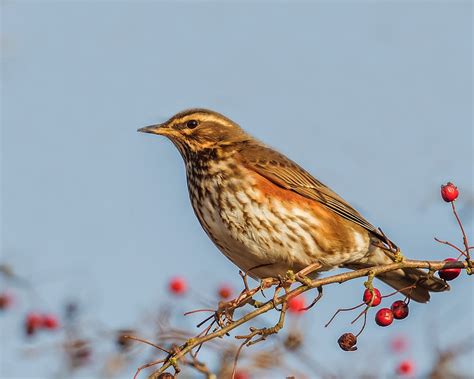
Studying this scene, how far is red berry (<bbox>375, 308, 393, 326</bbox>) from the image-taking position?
13.9 feet

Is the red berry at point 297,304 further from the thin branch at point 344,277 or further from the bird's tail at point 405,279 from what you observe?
the thin branch at point 344,277

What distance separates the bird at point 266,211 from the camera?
5242 millimetres

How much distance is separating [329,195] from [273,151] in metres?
0.56

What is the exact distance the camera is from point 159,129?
19.5 feet

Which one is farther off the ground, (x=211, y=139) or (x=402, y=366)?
(x=211, y=139)

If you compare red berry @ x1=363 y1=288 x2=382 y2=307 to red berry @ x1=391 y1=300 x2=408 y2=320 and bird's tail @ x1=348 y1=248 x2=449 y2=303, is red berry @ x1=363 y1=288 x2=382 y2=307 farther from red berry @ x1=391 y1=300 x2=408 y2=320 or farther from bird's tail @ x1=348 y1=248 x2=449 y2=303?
bird's tail @ x1=348 y1=248 x2=449 y2=303

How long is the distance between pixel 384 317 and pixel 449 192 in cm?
77

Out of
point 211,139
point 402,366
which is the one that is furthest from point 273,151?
point 402,366

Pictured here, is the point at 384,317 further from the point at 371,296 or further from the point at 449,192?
the point at 449,192

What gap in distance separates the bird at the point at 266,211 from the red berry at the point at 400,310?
0.66 m

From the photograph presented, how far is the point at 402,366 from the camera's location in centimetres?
549

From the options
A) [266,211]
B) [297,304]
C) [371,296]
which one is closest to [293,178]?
[266,211]

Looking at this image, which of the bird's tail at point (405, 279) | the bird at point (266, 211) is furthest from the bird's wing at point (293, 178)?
the bird's tail at point (405, 279)

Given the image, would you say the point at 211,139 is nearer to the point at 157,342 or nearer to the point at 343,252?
the point at 343,252
